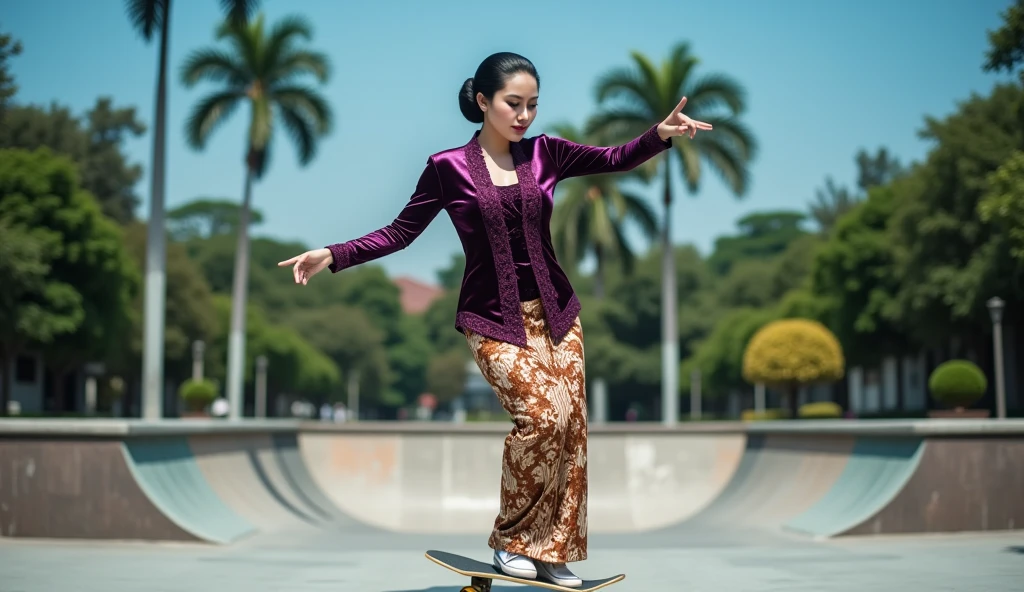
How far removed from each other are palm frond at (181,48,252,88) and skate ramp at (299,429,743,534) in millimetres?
17239

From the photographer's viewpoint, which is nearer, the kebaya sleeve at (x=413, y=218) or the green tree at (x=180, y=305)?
the kebaya sleeve at (x=413, y=218)

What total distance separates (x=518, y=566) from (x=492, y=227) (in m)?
1.51

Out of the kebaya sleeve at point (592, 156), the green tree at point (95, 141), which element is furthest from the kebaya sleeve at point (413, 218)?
the green tree at point (95, 141)

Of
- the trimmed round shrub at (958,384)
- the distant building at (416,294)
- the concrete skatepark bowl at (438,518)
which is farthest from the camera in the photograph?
the distant building at (416,294)

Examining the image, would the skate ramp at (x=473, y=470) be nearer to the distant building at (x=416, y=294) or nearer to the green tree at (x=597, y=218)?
the green tree at (x=597, y=218)

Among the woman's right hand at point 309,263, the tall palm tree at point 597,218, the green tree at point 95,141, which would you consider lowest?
the woman's right hand at point 309,263

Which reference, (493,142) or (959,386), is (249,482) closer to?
(493,142)

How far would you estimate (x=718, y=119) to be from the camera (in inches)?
1291

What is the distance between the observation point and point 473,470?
1752cm

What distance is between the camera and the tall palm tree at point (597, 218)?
40188mm

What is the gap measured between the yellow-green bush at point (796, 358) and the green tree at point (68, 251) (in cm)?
2234

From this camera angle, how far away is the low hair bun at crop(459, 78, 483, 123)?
17.6 ft

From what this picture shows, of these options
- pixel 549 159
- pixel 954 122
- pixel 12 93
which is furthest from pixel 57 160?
pixel 549 159

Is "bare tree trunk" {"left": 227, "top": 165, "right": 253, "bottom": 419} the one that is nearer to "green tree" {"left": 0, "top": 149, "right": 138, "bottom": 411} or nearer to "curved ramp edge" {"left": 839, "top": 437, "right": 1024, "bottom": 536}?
"green tree" {"left": 0, "top": 149, "right": 138, "bottom": 411}
